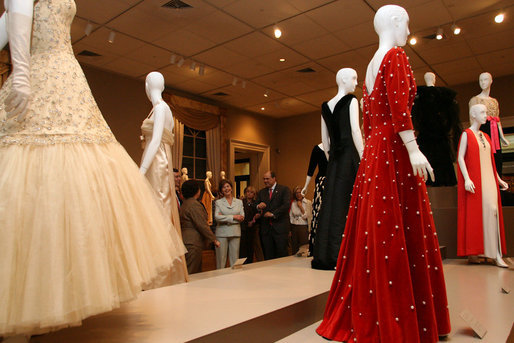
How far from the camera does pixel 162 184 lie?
10.3 ft

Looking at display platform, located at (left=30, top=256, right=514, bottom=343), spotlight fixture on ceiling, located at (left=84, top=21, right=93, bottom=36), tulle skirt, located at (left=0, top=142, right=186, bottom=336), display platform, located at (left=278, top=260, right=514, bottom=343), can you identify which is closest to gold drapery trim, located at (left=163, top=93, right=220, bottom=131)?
spotlight fixture on ceiling, located at (left=84, top=21, right=93, bottom=36)

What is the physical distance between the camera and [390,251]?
1767 millimetres

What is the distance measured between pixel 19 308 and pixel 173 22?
5.56m

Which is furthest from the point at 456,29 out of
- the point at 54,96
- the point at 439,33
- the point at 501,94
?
the point at 54,96

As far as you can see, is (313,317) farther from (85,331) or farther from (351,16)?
(351,16)

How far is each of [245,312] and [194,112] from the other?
325 inches

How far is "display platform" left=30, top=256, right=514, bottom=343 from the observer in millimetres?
1705

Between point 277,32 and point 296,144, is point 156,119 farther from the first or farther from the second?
point 296,144

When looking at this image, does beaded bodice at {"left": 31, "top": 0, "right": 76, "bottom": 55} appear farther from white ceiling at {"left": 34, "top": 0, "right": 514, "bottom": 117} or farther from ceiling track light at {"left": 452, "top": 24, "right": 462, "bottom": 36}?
ceiling track light at {"left": 452, "top": 24, "right": 462, "bottom": 36}

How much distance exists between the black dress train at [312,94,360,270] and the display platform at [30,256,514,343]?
18cm

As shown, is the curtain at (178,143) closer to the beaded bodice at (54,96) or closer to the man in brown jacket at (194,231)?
the man in brown jacket at (194,231)

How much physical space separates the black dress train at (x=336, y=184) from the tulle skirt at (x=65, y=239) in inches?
72.6

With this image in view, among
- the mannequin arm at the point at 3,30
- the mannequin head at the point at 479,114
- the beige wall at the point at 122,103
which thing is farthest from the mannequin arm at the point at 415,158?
the beige wall at the point at 122,103

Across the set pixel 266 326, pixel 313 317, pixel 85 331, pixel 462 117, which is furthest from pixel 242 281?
pixel 462 117
